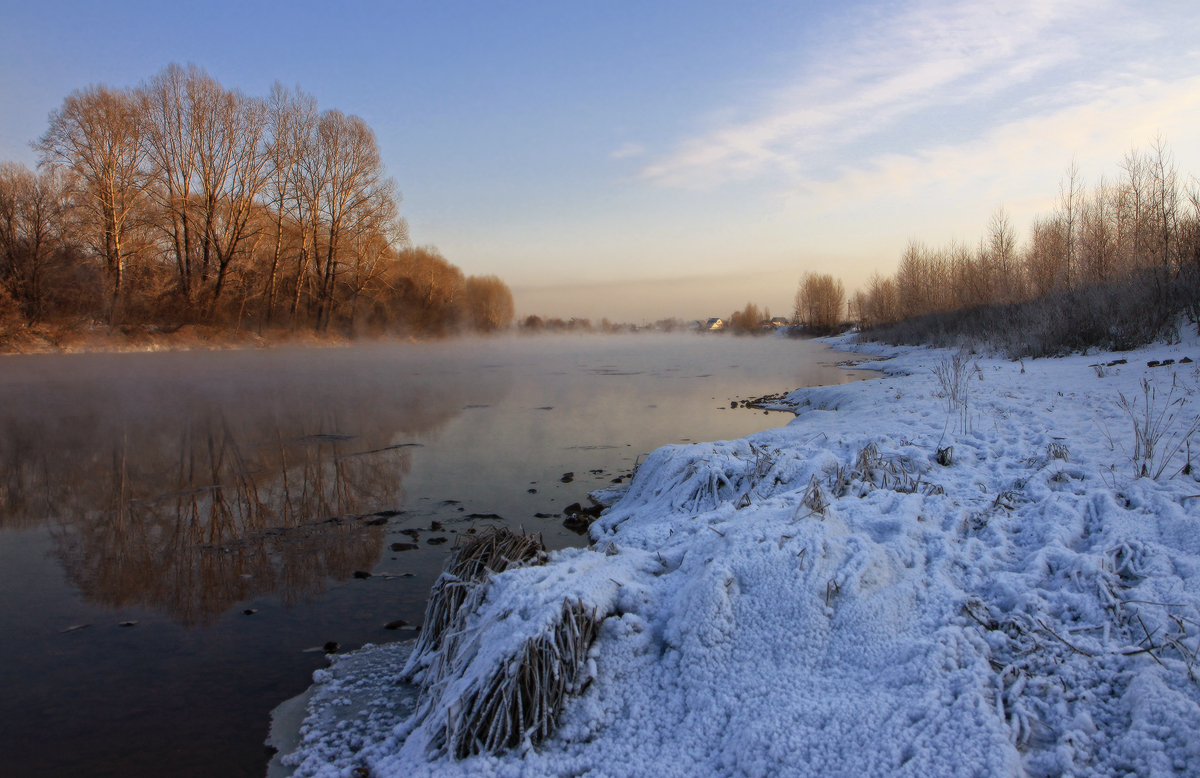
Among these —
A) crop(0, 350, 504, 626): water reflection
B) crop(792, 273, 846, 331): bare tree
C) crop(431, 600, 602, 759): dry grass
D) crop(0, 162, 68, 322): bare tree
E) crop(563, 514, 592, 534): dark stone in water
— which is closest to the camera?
crop(431, 600, 602, 759): dry grass

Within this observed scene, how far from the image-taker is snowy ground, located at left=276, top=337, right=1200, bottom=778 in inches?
82.0

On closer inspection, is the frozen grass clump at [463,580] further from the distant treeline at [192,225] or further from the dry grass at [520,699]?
the distant treeline at [192,225]

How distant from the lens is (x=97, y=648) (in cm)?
344

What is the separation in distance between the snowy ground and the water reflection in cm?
187

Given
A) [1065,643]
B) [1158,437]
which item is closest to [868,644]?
[1065,643]

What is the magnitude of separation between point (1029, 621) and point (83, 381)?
2191 centimetres

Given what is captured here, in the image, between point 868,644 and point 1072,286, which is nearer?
point 868,644

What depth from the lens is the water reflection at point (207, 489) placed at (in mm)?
4402

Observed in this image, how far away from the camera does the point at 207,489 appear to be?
261 inches

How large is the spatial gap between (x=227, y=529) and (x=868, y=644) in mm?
5248

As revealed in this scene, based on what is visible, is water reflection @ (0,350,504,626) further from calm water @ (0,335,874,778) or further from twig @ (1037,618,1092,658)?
twig @ (1037,618,1092,658)

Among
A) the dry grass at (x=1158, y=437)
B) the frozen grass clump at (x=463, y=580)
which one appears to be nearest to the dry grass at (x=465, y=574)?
the frozen grass clump at (x=463, y=580)

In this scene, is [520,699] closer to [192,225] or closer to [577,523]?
[577,523]

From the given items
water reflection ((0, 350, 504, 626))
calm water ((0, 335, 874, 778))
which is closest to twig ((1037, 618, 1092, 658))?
calm water ((0, 335, 874, 778))
